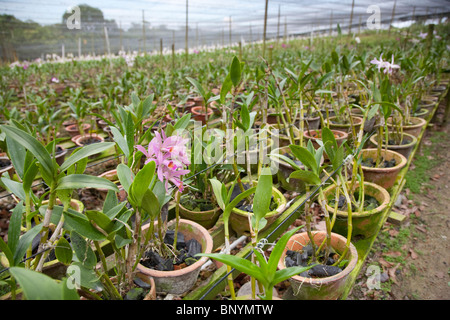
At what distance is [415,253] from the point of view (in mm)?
1848

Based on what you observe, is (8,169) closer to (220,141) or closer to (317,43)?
(220,141)

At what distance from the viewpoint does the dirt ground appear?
1.57 metres

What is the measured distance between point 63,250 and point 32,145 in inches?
12.2

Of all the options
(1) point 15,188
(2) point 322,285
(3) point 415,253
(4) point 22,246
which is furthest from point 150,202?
(3) point 415,253

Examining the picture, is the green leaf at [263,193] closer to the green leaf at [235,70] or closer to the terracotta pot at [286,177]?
the green leaf at [235,70]

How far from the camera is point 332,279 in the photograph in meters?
1.08

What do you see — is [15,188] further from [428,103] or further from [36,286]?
[428,103]

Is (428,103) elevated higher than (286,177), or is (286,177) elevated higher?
(428,103)

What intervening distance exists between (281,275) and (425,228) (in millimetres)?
1890

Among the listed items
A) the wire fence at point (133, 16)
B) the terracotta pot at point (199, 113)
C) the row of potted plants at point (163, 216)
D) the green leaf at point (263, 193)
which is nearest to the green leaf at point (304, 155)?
the row of potted plants at point (163, 216)

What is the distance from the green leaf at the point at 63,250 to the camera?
79 cm

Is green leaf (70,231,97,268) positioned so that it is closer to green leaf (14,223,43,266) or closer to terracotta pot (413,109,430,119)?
green leaf (14,223,43,266)
